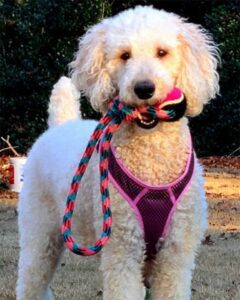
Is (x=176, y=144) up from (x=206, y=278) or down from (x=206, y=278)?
up

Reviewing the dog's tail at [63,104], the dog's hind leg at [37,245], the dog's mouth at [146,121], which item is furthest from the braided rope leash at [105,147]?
the dog's tail at [63,104]

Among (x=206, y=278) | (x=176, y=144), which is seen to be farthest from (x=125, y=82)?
(x=206, y=278)

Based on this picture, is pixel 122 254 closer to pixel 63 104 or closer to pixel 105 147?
pixel 105 147

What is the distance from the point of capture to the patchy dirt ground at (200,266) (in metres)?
5.92

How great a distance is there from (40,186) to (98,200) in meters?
0.85

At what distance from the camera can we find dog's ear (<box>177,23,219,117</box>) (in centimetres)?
411

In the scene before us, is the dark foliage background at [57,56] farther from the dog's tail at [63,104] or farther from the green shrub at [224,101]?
the dog's tail at [63,104]

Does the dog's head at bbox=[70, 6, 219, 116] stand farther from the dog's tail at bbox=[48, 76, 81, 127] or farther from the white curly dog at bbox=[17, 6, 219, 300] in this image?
the dog's tail at bbox=[48, 76, 81, 127]

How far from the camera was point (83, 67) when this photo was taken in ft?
13.9

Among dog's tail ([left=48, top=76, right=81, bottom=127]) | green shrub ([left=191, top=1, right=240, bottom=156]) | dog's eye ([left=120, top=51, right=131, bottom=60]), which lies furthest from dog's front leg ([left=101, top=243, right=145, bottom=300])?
green shrub ([left=191, top=1, right=240, bottom=156])

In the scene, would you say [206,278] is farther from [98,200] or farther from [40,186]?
[98,200]

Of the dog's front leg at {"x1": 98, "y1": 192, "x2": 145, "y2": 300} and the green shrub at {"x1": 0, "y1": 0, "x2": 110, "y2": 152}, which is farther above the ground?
the dog's front leg at {"x1": 98, "y1": 192, "x2": 145, "y2": 300}

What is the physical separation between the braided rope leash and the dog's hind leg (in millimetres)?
582

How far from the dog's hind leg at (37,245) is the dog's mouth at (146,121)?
39.4 inches
